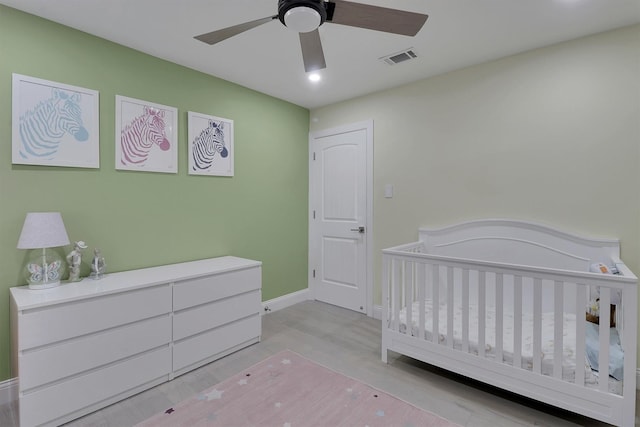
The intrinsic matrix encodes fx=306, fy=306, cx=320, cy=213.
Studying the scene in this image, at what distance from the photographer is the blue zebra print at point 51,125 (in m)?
1.88

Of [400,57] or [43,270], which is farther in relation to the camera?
[400,57]

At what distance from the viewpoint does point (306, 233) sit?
3.84 meters

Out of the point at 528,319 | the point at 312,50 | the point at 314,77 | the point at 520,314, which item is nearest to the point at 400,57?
the point at 314,77

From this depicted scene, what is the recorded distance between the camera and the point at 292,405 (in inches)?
72.2

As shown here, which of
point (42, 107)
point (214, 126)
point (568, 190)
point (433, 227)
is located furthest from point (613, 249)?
point (42, 107)

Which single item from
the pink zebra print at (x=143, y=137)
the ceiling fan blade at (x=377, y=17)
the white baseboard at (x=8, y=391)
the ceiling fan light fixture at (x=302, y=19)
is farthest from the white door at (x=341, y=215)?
the white baseboard at (x=8, y=391)

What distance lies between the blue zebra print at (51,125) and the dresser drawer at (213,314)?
1.35m

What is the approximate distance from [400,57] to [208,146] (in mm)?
1808

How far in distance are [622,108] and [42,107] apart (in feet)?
12.4

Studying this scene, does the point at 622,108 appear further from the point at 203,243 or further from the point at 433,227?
the point at 203,243

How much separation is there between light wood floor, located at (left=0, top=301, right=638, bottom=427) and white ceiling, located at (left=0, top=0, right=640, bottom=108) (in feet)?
7.78

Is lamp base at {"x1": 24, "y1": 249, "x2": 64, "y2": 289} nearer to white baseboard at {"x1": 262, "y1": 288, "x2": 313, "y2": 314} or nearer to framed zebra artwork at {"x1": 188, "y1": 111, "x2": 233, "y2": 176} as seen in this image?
framed zebra artwork at {"x1": 188, "y1": 111, "x2": 233, "y2": 176}

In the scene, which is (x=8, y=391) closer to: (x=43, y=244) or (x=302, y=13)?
(x=43, y=244)

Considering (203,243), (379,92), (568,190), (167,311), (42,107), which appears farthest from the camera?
(379,92)
